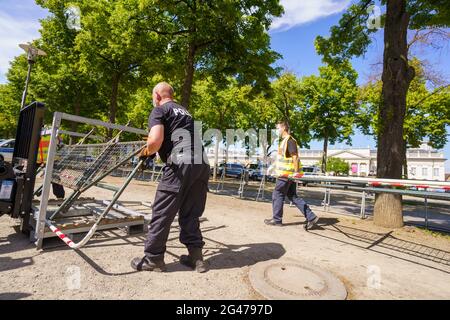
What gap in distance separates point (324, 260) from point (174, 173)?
2.50 m

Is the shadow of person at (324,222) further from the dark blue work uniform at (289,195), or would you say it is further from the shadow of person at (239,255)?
the shadow of person at (239,255)

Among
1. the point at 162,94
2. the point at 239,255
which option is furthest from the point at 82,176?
the point at 239,255

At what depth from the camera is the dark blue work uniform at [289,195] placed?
237 inches

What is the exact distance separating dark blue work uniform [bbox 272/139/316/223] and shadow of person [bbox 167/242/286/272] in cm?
148

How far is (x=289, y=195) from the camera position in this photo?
6.21 metres

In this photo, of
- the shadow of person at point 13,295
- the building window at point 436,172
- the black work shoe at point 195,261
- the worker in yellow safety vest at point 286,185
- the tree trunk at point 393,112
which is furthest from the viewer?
the building window at point 436,172

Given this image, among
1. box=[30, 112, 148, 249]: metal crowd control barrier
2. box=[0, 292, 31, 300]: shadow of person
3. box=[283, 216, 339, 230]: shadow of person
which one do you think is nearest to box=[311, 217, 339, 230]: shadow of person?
box=[283, 216, 339, 230]: shadow of person

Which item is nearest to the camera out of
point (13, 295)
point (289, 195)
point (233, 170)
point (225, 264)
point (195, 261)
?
point (13, 295)

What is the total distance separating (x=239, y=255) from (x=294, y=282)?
3.39 feet

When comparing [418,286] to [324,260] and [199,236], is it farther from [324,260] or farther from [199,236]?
[199,236]

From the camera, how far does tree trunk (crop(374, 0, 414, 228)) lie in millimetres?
6574

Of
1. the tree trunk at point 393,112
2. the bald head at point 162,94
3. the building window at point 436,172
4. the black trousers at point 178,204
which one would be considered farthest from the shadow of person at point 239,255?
the building window at point 436,172

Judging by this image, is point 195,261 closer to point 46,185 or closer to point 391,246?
point 46,185

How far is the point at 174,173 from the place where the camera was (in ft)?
10.7
